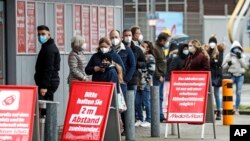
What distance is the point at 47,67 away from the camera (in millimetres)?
16766

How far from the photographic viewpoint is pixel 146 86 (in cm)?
2088

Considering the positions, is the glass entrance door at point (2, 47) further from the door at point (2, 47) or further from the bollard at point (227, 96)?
the bollard at point (227, 96)

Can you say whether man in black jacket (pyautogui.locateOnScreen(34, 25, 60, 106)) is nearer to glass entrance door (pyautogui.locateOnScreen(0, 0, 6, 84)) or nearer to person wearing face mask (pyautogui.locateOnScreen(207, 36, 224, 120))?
glass entrance door (pyautogui.locateOnScreen(0, 0, 6, 84))

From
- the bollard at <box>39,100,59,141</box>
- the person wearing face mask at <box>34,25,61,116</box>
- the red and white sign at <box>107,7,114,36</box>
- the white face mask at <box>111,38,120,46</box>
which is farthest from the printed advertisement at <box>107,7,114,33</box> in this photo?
the bollard at <box>39,100,59,141</box>

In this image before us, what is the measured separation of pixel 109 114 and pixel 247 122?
8.56 metres

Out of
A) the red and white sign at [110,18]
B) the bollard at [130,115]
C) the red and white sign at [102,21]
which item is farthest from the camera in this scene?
the red and white sign at [110,18]

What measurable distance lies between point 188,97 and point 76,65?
2.11 meters

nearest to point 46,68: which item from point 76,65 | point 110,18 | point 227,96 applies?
point 76,65

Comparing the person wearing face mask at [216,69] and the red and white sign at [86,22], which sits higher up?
the red and white sign at [86,22]

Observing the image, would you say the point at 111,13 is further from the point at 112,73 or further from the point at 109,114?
the point at 109,114

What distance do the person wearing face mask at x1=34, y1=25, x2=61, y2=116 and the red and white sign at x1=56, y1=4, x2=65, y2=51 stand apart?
9.09ft

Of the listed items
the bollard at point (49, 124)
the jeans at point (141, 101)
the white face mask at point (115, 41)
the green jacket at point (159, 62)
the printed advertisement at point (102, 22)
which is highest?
the printed advertisement at point (102, 22)

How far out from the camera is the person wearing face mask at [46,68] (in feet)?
54.8

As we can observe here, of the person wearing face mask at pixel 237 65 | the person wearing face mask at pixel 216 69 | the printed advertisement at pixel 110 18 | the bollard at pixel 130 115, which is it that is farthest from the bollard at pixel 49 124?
the person wearing face mask at pixel 237 65
